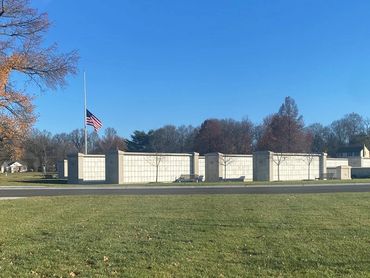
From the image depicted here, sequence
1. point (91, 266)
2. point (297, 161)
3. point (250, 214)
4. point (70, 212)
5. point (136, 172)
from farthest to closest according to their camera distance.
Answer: point (297, 161) < point (136, 172) < point (70, 212) < point (250, 214) < point (91, 266)

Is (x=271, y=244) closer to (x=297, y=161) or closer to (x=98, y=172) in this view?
(x=98, y=172)

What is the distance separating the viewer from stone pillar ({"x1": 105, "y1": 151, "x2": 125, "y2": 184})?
4353cm

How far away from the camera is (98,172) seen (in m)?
48.7

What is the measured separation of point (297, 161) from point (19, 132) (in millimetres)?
38503

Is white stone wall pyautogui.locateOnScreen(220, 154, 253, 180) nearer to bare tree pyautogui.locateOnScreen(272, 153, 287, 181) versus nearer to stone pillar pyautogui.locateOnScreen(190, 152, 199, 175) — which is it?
stone pillar pyautogui.locateOnScreen(190, 152, 199, 175)

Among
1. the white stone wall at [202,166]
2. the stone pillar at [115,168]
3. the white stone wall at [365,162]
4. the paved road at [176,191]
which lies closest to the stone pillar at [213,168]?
the white stone wall at [202,166]

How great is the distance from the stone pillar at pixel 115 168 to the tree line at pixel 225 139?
4114 cm

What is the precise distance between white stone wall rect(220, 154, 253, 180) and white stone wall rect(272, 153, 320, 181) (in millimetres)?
3886

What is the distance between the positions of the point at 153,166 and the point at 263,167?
437 inches

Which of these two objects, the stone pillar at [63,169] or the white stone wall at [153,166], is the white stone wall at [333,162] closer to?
the white stone wall at [153,166]

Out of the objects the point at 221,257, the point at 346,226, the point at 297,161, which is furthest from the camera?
the point at 297,161

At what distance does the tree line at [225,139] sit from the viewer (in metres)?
90.9

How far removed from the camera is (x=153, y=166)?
4712cm

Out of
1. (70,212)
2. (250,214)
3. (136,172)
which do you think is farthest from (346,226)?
(136,172)
